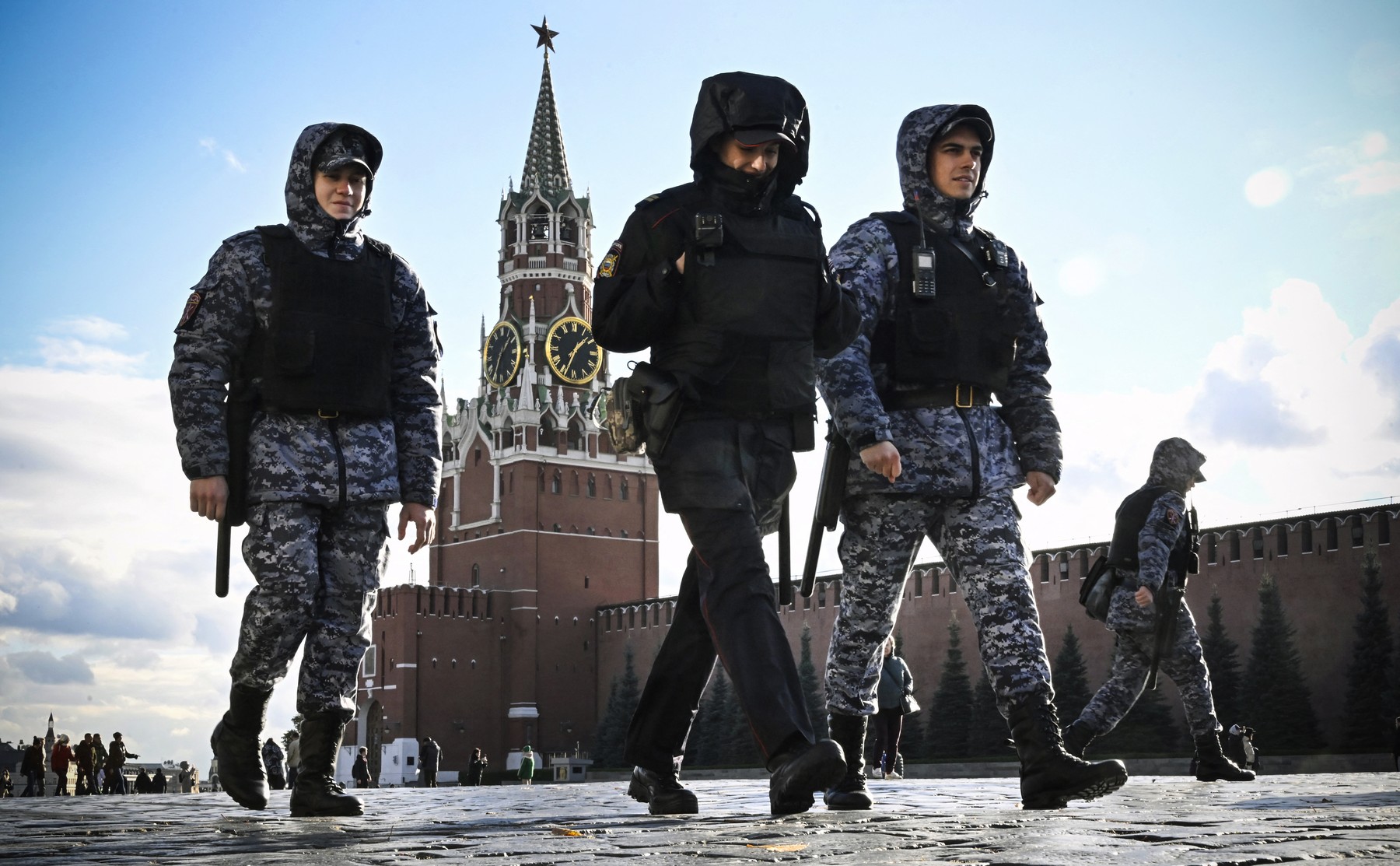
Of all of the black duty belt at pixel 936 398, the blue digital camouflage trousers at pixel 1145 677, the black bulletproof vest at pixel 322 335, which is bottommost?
the blue digital camouflage trousers at pixel 1145 677

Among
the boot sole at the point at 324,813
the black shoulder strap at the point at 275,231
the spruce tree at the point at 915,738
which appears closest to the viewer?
the boot sole at the point at 324,813

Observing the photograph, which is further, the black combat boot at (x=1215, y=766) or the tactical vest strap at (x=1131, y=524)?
the tactical vest strap at (x=1131, y=524)

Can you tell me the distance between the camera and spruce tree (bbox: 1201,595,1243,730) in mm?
26391

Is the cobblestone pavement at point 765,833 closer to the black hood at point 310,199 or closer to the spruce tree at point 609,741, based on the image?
the black hood at point 310,199

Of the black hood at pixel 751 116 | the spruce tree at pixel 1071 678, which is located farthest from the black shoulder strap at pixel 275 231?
the spruce tree at pixel 1071 678

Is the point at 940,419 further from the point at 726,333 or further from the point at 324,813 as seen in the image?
the point at 324,813

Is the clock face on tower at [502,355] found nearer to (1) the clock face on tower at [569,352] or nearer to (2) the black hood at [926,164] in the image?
(1) the clock face on tower at [569,352]

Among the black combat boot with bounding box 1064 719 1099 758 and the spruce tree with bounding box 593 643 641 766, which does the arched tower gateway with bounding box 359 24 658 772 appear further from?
the black combat boot with bounding box 1064 719 1099 758

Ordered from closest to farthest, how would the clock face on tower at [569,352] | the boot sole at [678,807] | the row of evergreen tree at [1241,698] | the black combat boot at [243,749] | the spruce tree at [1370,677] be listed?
the boot sole at [678,807], the black combat boot at [243,749], the spruce tree at [1370,677], the row of evergreen tree at [1241,698], the clock face on tower at [569,352]

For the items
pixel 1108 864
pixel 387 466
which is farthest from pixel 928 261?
pixel 1108 864

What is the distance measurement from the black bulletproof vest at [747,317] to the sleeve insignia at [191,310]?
1.40 m

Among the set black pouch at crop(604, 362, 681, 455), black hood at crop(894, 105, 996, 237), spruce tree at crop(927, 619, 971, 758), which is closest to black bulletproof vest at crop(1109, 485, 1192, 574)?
black hood at crop(894, 105, 996, 237)

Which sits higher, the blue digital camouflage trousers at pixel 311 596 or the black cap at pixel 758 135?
the black cap at pixel 758 135

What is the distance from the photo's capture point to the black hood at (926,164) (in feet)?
14.5
